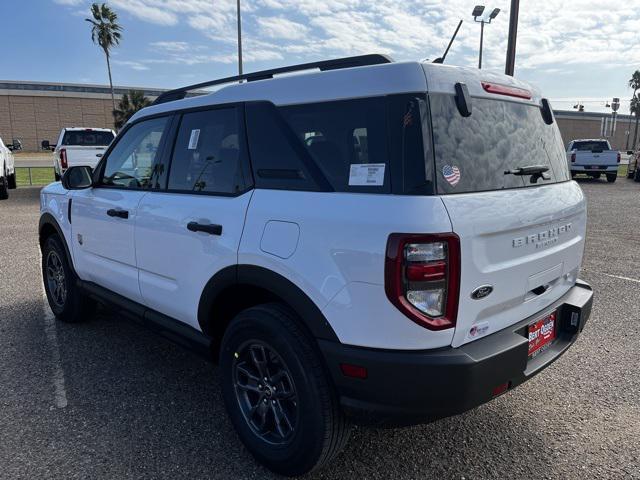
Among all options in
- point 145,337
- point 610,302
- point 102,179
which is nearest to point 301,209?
point 102,179

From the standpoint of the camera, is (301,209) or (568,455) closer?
(301,209)

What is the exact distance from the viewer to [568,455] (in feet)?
8.85

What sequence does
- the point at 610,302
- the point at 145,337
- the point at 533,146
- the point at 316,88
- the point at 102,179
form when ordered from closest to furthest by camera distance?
the point at 316,88 < the point at 533,146 < the point at 102,179 < the point at 145,337 < the point at 610,302

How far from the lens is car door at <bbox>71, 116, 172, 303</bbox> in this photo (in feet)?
11.1

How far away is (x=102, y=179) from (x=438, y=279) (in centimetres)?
293

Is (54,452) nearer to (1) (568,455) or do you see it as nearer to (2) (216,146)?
(2) (216,146)

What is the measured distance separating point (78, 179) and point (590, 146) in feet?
72.0

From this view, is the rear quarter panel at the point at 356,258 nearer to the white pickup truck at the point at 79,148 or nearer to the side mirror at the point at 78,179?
the side mirror at the point at 78,179

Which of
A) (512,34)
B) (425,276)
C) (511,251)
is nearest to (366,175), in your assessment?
(425,276)

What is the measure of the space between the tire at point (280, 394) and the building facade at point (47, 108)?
66.7 meters

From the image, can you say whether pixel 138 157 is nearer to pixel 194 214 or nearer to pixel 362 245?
pixel 194 214

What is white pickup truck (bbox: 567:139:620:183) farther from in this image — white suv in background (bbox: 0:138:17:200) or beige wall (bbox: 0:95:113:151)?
beige wall (bbox: 0:95:113:151)

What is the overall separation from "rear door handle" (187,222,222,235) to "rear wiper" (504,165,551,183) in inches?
57.2

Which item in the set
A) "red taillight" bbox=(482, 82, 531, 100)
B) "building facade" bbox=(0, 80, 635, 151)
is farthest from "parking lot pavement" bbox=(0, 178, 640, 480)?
"building facade" bbox=(0, 80, 635, 151)
